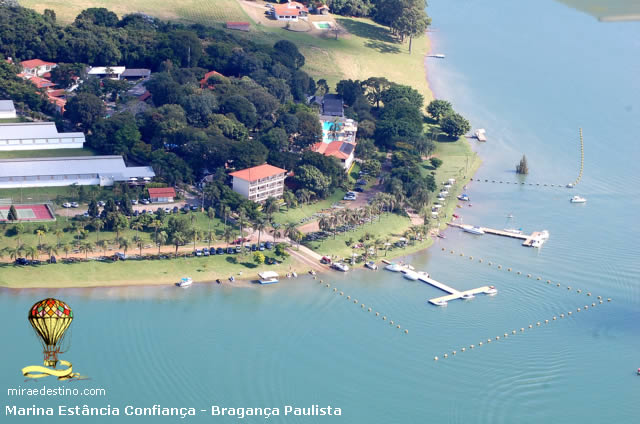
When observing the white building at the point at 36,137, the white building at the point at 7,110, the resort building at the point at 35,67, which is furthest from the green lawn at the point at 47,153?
the resort building at the point at 35,67

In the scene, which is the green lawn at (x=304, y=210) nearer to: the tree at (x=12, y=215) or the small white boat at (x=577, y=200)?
the tree at (x=12, y=215)

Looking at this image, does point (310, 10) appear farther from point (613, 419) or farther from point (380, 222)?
point (613, 419)

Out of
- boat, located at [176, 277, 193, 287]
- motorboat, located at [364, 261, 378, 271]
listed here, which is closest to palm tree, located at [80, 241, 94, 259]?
boat, located at [176, 277, 193, 287]

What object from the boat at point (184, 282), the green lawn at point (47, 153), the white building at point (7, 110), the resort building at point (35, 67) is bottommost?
the boat at point (184, 282)

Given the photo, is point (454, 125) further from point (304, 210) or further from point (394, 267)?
point (394, 267)

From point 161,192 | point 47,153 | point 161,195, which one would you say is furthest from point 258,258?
point 47,153

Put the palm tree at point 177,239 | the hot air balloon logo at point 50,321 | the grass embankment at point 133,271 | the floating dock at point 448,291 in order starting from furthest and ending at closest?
the palm tree at point 177,239 < the floating dock at point 448,291 < the grass embankment at point 133,271 < the hot air balloon logo at point 50,321
